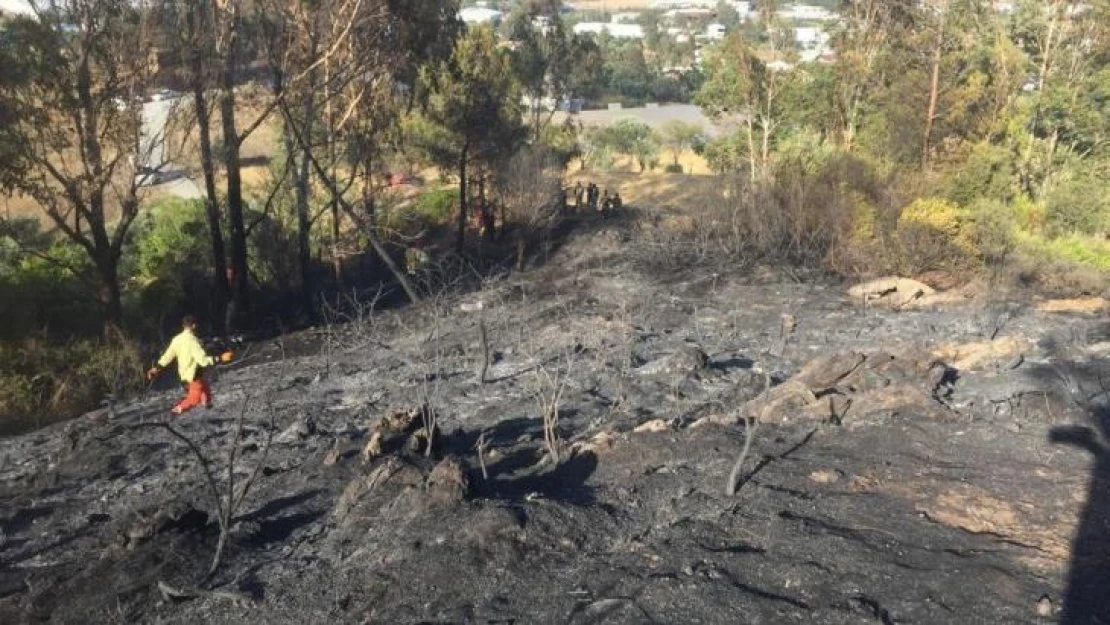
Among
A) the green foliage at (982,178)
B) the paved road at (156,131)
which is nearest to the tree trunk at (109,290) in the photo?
the paved road at (156,131)

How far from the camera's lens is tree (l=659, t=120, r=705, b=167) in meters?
40.2

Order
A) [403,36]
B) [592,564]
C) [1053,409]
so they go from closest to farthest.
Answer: [592,564], [1053,409], [403,36]

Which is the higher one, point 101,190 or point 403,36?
point 403,36

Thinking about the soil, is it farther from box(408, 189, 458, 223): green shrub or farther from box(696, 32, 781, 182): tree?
box(408, 189, 458, 223): green shrub

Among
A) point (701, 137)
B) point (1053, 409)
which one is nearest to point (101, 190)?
point (1053, 409)

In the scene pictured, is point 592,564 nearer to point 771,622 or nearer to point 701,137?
point 771,622

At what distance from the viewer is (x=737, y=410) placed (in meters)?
9.36

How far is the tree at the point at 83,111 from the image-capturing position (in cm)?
1316

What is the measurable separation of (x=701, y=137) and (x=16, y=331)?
30730 millimetres

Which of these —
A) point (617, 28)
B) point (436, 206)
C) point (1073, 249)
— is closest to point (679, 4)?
point (617, 28)

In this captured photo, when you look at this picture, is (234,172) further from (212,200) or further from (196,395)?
(196,395)

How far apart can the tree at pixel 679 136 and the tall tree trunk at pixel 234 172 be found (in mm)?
25613

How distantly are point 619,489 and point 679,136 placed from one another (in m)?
34.1

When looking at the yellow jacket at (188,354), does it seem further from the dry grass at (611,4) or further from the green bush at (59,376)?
the dry grass at (611,4)
